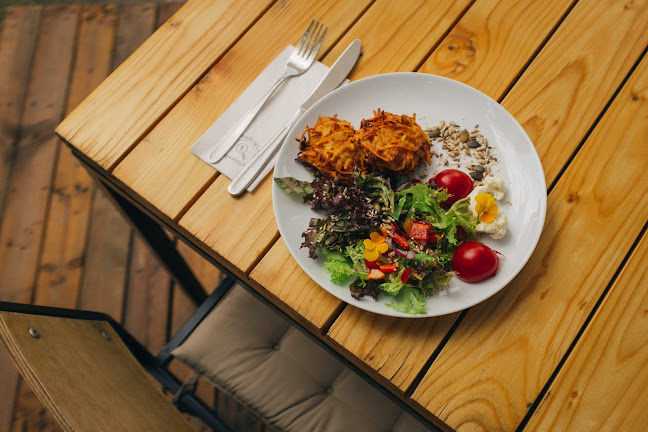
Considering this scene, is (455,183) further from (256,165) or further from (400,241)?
(256,165)

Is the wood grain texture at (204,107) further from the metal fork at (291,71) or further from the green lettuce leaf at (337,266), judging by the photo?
the green lettuce leaf at (337,266)

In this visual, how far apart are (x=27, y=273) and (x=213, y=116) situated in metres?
1.37

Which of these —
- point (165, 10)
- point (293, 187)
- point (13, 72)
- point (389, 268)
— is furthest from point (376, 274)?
point (13, 72)

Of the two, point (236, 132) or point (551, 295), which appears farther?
point (236, 132)

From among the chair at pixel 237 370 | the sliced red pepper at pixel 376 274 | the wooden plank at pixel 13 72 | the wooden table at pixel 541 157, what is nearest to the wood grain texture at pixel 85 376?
the chair at pixel 237 370

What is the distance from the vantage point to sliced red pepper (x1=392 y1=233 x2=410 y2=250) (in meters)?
0.95

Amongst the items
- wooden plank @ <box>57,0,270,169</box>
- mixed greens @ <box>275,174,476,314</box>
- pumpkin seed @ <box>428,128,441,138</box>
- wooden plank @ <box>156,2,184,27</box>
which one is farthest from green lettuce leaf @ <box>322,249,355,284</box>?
wooden plank @ <box>156,2,184,27</box>

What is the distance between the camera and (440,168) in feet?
3.45

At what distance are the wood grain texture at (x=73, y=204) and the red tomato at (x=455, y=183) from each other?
5.34 ft

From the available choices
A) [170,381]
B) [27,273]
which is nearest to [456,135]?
[170,381]

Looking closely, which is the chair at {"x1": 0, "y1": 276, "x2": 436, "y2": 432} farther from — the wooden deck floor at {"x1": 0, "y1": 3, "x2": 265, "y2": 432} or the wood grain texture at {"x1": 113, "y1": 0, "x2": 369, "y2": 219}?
the wooden deck floor at {"x1": 0, "y1": 3, "x2": 265, "y2": 432}

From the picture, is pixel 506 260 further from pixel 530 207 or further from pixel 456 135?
pixel 456 135

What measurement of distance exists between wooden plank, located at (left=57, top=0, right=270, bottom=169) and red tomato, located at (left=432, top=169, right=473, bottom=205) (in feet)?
2.07

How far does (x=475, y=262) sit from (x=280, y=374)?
0.66 meters
